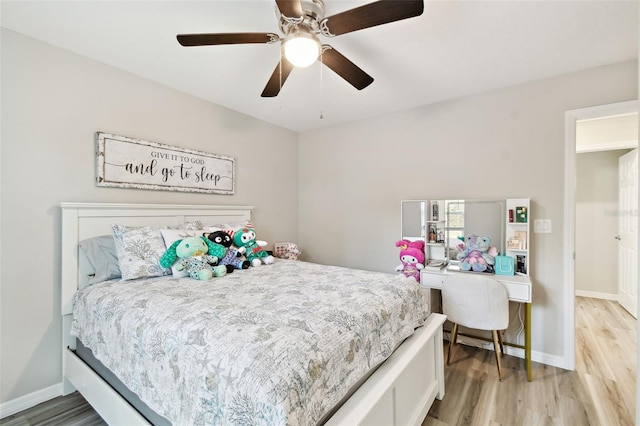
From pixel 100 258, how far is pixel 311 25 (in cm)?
209

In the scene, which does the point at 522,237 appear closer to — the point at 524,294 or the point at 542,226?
the point at 542,226

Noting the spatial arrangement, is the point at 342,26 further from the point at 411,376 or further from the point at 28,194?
the point at 28,194

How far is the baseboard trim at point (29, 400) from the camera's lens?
1864 mm

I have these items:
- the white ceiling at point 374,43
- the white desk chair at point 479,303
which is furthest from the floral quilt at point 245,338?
the white ceiling at point 374,43

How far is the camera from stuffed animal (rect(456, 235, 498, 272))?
103 inches

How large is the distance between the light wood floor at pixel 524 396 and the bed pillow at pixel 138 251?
0.95 m

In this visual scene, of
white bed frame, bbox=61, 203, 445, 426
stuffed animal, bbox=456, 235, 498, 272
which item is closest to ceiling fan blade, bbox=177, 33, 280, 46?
white bed frame, bbox=61, 203, 445, 426

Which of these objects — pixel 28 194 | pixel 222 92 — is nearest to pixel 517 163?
pixel 222 92

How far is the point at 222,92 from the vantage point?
9.23 feet

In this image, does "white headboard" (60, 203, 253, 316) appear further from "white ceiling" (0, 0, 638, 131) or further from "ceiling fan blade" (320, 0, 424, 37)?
"ceiling fan blade" (320, 0, 424, 37)

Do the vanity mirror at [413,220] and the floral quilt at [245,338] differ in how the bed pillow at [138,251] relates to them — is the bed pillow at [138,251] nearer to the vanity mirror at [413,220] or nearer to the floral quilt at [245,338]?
the floral quilt at [245,338]

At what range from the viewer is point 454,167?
2973 millimetres

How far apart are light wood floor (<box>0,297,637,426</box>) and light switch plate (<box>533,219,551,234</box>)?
115 cm

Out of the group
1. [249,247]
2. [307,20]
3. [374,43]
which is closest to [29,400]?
[249,247]
